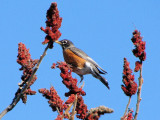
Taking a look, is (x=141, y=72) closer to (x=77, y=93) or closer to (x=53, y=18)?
(x=77, y=93)

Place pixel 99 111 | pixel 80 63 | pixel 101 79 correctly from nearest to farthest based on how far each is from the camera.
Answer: pixel 99 111 → pixel 101 79 → pixel 80 63

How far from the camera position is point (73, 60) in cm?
663

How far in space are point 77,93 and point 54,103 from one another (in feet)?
0.97

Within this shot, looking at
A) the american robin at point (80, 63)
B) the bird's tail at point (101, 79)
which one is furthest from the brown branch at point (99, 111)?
the american robin at point (80, 63)

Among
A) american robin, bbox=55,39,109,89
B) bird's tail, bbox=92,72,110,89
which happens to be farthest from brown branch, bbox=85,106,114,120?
american robin, bbox=55,39,109,89

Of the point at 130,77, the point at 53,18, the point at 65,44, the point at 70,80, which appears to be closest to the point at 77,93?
the point at 70,80

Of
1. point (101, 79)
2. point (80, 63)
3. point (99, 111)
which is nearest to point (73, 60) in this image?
point (80, 63)

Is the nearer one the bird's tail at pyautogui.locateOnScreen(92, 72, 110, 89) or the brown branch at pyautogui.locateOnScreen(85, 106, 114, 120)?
the brown branch at pyautogui.locateOnScreen(85, 106, 114, 120)

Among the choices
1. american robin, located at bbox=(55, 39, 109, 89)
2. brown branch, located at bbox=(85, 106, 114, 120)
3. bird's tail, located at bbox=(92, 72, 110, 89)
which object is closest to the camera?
brown branch, located at bbox=(85, 106, 114, 120)

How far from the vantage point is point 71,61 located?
6.62m

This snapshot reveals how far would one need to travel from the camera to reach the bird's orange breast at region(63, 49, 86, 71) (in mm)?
6523

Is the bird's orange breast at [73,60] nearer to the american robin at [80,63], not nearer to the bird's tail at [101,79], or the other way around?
the american robin at [80,63]

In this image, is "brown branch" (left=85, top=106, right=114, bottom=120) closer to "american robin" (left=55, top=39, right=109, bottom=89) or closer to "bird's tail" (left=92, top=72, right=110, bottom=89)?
"bird's tail" (left=92, top=72, right=110, bottom=89)

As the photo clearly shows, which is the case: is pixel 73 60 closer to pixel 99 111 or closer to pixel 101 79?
pixel 101 79
